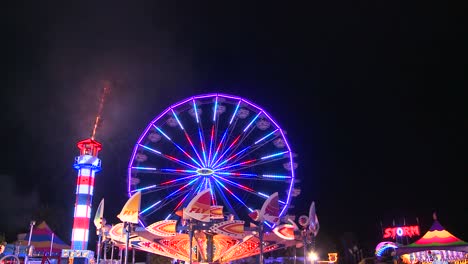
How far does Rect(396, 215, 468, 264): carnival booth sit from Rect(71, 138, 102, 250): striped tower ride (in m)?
23.2

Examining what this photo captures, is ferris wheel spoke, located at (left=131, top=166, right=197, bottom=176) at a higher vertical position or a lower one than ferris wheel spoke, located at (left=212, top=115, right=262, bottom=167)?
lower

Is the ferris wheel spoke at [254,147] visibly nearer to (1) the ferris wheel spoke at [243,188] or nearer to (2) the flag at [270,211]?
(1) the ferris wheel spoke at [243,188]

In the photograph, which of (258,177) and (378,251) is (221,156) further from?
(378,251)

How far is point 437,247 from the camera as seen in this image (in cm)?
2597

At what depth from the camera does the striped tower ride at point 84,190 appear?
116ft

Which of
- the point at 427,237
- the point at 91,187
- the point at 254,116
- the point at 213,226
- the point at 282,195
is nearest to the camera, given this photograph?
the point at 213,226

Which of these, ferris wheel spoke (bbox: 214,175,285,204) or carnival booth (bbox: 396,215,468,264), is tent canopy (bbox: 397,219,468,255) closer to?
carnival booth (bbox: 396,215,468,264)

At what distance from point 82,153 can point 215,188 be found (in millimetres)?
14042

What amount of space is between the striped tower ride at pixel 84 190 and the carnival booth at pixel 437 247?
2324 cm

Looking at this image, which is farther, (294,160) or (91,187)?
(91,187)

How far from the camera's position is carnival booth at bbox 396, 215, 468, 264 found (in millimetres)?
25922

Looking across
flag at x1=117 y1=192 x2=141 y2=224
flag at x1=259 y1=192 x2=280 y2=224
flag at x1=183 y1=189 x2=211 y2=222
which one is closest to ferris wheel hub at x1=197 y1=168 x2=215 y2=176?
flag at x1=183 y1=189 x2=211 y2=222

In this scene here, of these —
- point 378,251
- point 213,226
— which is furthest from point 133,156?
point 378,251

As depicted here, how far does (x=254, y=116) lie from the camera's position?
3397 cm
